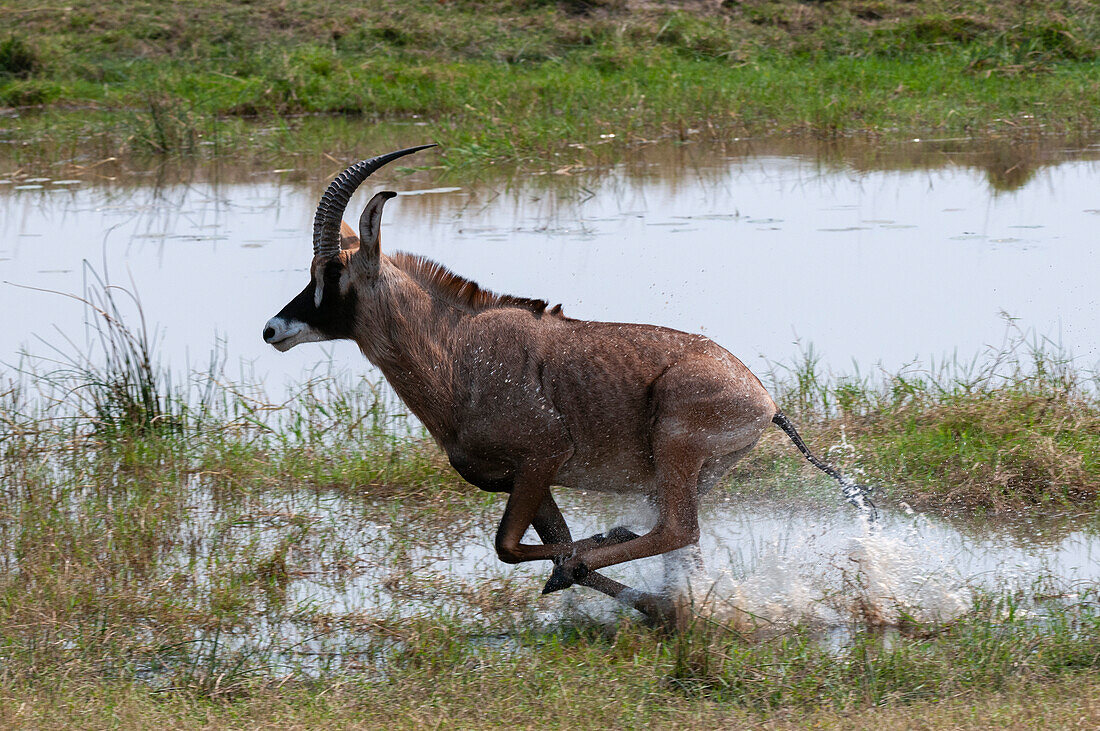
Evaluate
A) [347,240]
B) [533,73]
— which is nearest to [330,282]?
[347,240]

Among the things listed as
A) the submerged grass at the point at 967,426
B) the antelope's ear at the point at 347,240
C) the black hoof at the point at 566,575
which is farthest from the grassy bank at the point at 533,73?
the black hoof at the point at 566,575

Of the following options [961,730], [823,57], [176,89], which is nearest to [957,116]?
[823,57]

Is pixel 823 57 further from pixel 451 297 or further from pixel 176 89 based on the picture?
pixel 451 297

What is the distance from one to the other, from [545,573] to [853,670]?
152 centimetres

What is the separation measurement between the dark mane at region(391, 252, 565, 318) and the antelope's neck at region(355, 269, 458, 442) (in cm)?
14

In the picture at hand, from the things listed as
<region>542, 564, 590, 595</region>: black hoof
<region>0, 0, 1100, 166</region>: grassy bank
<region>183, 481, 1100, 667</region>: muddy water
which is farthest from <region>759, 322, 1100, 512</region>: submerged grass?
<region>0, 0, 1100, 166</region>: grassy bank

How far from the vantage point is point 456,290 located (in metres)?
4.84

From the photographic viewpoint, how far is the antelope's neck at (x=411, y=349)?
4.65 meters

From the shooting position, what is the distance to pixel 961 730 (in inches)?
135

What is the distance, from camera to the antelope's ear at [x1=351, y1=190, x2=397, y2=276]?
4.54 m

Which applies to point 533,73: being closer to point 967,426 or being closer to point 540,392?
point 967,426

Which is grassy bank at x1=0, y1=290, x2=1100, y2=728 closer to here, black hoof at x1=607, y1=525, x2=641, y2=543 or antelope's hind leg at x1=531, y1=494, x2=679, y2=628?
antelope's hind leg at x1=531, y1=494, x2=679, y2=628

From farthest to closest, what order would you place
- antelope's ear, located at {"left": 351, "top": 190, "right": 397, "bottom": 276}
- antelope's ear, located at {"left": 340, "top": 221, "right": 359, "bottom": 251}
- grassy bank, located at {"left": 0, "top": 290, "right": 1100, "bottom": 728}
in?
antelope's ear, located at {"left": 340, "top": 221, "right": 359, "bottom": 251} < antelope's ear, located at {"left": 351, "top": 190, "right": 397, "bottom": 276} < grassy bank, located at {"left": 0, "top": 290, "right": 1100, "bottom": 728}

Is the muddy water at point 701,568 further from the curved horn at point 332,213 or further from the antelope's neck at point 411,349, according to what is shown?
the curved horn at point 332,213
